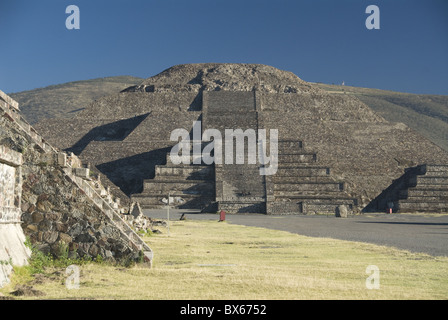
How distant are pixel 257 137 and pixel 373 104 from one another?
76507mm

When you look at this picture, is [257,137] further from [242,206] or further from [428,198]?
[428,198]

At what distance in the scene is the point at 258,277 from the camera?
29.6 feet

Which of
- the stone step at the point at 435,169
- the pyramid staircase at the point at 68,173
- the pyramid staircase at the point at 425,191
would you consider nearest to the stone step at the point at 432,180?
the pyramid staircase at the point at 425,191

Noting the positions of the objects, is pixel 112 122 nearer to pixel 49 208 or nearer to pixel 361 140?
pixel 361 140

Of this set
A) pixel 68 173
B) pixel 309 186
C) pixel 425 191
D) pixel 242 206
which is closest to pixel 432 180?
pixel 425 191

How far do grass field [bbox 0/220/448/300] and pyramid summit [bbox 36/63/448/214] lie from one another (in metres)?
22.1

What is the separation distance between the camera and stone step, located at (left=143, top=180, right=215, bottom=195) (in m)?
40.6

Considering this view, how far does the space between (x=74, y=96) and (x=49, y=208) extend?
4608 inches

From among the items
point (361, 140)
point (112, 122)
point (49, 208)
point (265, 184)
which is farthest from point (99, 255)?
point (112, 122)

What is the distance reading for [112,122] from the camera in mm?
55875

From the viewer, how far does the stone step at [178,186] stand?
40.6m

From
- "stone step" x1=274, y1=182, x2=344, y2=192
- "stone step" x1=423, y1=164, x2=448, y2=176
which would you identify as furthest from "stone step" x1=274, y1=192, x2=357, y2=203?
"stone step" x1=423, y1=164, x2=448, y2=176

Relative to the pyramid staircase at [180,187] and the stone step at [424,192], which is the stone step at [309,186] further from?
the pyramid staircase at [180,187]

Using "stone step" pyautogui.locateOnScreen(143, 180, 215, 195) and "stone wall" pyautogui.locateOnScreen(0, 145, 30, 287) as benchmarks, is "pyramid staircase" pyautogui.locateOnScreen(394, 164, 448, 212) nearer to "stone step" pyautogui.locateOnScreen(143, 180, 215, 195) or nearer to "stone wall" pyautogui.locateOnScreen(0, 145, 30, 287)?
"stone step" pyautogui.locateOnScreen(143, 180, 215, 195)
